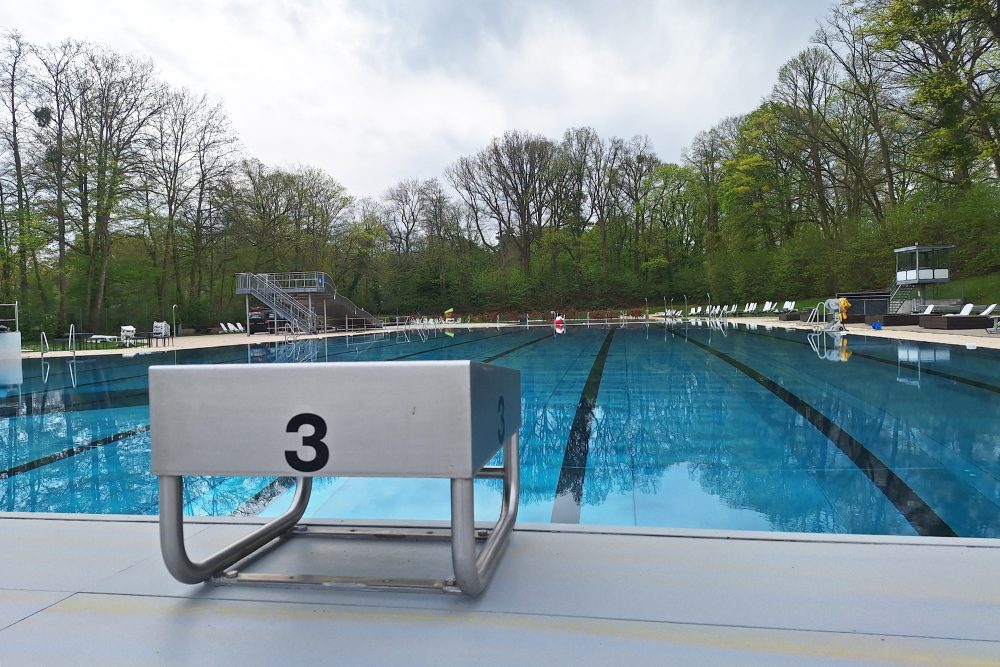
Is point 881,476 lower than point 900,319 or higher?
lower

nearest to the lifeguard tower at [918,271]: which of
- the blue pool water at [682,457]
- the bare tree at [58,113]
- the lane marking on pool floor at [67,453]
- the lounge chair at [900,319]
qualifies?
the lounge chair at [900,319]

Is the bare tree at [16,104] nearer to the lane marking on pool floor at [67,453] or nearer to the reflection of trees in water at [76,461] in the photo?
the reflection of trees in water at [76,461]

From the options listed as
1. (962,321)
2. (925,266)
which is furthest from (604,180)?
(962,321)

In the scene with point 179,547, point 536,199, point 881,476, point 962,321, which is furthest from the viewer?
point 536,199

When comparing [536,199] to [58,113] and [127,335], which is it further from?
[127,335]

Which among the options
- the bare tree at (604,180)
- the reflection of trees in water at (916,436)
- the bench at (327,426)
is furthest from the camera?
the bare tree at (604,180)

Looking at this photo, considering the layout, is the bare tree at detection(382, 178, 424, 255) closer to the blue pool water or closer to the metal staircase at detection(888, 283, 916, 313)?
the metal staircase at detection(888, 283, 916, 313)

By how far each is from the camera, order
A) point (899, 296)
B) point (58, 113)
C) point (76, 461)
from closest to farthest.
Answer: point (76, 461) < point (58, 113) < point (899, 296)

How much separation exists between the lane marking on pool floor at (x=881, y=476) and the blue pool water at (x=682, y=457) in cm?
1

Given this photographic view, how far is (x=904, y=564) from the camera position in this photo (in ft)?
6.09

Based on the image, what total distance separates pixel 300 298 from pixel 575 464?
2399 cm

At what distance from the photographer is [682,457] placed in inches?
163

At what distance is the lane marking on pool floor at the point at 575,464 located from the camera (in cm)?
313

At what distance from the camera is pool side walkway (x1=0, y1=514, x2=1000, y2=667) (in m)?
1.39
